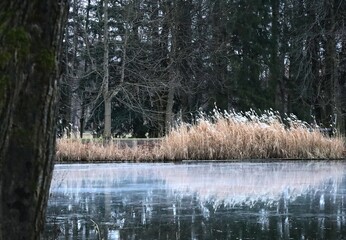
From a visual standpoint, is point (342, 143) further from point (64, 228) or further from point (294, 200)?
point (64, 228)

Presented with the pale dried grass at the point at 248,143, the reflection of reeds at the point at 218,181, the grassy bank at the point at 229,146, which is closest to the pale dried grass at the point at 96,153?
the grassy bank at the point at 229,146

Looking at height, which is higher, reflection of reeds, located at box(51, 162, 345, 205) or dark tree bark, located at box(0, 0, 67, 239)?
dark tree bark, located at box(0, 0, 67, 239)

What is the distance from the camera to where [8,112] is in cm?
222

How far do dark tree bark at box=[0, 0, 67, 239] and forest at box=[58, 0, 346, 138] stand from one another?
18.3 metres

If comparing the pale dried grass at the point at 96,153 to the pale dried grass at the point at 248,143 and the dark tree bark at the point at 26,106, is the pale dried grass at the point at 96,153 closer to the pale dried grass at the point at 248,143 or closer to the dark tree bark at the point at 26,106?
the pale dried grass at the point at 248,143

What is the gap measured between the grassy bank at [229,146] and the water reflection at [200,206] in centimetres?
451

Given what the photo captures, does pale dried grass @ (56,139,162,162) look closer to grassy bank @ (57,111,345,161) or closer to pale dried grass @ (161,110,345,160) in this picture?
grassy bank @ (57,111,345,161)

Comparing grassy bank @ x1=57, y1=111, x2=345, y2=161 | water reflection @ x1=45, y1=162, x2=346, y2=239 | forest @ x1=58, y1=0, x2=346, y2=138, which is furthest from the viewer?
forest @ x1=58, y1=0, x2=346, y2=138

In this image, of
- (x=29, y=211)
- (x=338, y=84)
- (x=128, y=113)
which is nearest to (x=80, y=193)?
(x=29, y=211)

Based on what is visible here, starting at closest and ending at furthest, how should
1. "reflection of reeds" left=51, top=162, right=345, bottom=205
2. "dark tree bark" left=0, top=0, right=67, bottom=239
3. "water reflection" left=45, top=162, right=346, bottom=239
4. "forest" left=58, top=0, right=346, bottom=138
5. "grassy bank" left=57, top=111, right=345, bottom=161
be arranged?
"dark tree bark" left=0, top=0, right=67, bottom=239
"water reflection" left=45, top=162, right=346, bottom=239
"reflection of reeds" left=51, top=162, right=345, bottom=205
"grassy bank" left=57, top=111, right=345, bottom=161
"forest" left=58, top=0, right=346, bottom=138

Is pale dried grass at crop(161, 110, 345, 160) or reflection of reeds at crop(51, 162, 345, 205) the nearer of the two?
reflection of reeds at crop(51, 162, 345, 205)

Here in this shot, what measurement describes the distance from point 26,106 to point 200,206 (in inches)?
180

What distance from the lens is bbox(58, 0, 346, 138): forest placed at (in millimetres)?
22625

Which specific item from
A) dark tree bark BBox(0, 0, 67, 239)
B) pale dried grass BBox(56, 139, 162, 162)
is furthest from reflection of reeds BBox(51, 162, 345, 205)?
dark tree bark BBox(0, 0, 67, 239)
